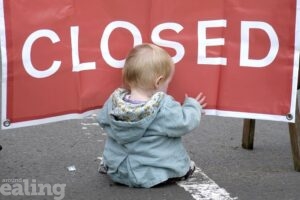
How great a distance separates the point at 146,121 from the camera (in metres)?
4.04

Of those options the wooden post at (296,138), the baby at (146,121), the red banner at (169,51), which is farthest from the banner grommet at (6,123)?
the wooden post at (296,138)

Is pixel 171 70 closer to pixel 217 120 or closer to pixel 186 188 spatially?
pixel 186 188

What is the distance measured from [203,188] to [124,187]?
0.50 m

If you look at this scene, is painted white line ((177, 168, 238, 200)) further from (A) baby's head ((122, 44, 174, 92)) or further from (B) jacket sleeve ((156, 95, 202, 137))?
(A) baby's head ((122, 44, 174, 92))

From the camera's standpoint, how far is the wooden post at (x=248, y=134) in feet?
16.8

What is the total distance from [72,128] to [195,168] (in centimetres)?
160

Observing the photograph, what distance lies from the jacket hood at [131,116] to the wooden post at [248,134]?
1.24 m

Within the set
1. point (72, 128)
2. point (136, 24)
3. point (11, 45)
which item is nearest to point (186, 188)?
point (136, 24)

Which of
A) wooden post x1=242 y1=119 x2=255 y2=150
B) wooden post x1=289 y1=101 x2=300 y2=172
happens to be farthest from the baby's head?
wooden post x1=242 y1=119 x2=255 y2=150

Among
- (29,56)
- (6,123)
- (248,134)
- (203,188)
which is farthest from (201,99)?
(6,123)

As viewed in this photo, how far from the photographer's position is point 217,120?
20.5 feet

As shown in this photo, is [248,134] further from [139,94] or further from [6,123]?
[6,123]

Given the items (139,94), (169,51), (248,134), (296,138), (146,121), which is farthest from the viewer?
(248,134)

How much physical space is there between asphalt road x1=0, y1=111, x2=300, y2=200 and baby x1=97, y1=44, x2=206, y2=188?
0.14 meters
